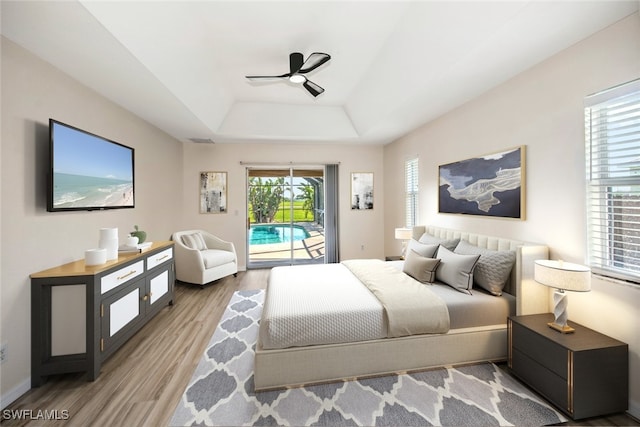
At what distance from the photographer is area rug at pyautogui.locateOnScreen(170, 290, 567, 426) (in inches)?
63.2

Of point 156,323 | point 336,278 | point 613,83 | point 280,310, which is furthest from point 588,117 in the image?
point 156,323

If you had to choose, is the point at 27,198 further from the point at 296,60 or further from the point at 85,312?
the point at 296,60

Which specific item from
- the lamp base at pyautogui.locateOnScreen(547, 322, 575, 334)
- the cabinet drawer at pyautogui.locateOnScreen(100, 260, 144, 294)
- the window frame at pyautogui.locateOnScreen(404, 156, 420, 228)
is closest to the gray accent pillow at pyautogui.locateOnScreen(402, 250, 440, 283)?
the lamp base at pyautogui.locateOnScreen(547, 322, 575, 334)

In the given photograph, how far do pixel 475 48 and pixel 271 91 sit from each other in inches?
109

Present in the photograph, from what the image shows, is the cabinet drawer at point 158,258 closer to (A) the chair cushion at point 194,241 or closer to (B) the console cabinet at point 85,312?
(B) the console cabinet at point 85,312

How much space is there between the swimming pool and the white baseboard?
3.66 m

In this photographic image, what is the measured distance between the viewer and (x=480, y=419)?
161 cm

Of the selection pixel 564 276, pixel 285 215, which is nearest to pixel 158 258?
pixel 285 215

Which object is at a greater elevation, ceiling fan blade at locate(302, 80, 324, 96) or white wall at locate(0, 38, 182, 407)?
ceiling fan blade at locate(302, 80, 324, 96)

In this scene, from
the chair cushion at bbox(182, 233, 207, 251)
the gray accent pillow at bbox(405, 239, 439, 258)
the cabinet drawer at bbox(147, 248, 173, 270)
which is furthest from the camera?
the chair cushion at bbox(182, 233, 207, 251)

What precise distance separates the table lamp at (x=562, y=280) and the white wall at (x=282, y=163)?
3.71 m

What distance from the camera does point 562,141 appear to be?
2.09 m

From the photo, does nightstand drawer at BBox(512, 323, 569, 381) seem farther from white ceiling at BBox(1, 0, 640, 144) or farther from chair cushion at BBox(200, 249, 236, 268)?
chair cushion at BBox(200, 249, 236, 268)

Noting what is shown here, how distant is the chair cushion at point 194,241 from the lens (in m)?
4.29
